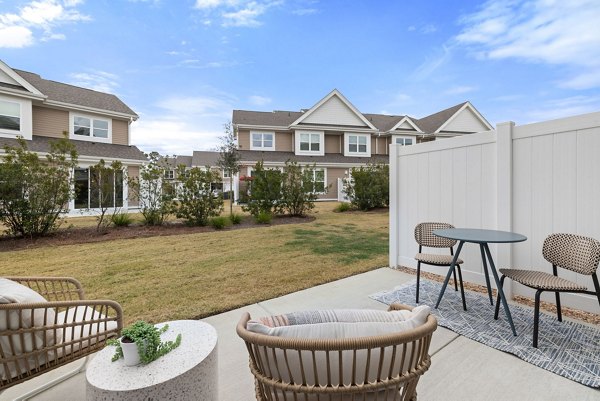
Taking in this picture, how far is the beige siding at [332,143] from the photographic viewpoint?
22.7 m

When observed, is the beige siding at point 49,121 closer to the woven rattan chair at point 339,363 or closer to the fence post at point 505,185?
the woven rattan chair at point 339,363

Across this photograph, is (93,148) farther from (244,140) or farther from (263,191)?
(263,191)

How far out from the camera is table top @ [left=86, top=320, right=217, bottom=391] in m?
1.36

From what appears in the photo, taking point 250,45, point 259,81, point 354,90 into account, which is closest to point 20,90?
point 250,45

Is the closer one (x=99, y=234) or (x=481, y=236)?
(x=481, y=236)

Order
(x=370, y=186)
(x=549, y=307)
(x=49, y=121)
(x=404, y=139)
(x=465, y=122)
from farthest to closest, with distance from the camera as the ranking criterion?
(x=465, y=122) < (x=404, y=139) < (x=370, y=186) < (x=49, y=121) < (x=549, y=307)

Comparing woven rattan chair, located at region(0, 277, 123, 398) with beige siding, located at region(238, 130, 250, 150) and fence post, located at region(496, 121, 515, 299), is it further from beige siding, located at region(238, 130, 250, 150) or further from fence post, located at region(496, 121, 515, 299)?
beige siding, located at region(238, 130, 250, 150)

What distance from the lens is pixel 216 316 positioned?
3.33 m

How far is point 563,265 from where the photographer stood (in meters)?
2.97

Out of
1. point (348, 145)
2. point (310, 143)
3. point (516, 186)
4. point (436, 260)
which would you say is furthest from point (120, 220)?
Result: point (348, 145)

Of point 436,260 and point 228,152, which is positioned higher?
point 228,152

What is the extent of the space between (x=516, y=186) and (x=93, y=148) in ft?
58.5

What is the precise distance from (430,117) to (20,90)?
1158 inches

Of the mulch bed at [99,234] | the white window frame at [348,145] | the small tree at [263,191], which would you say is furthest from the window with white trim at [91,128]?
the white window frame at [348,145]
